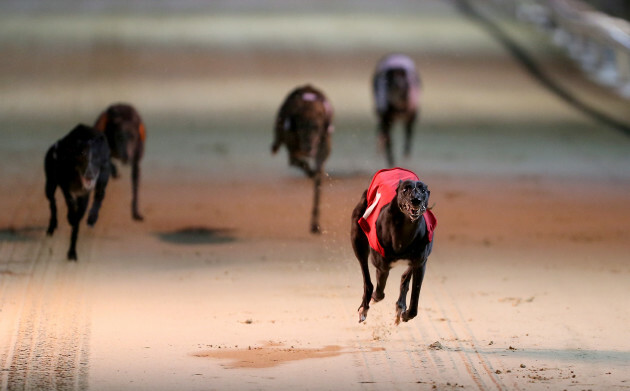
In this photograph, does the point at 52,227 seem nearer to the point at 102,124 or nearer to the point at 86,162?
the point at 86,162

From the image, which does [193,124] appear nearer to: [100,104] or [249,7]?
[100,104]

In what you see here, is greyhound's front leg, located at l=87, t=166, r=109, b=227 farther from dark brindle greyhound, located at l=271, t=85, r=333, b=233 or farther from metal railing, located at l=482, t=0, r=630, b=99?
metal railing, located at l=482, t=0, r=630, b=99

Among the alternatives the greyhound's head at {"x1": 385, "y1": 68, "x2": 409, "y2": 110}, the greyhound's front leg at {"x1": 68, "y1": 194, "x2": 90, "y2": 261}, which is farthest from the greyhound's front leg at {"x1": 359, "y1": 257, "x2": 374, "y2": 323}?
the greyhound's head at {"x1": 385, "y1": 68, "x2": 409, "y2": 110}

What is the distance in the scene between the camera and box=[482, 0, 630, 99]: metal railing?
67.3 ft

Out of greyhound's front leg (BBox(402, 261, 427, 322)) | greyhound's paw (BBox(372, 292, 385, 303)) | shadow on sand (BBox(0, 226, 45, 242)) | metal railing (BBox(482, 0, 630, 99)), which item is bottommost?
metal railing (BBox(482, 0, 630, 99))

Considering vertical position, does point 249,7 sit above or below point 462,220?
below

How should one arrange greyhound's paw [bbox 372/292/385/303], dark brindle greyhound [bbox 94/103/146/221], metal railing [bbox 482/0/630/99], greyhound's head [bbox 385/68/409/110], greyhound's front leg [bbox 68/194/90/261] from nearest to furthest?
1. greyhound's paw [bbox 372/292/385/303]
2. greyhound's front leg [bbox 68/194/90/261]
3. dark brindle greyhound [bbox 94/103/146/221]
4. greyhound's head [bbox 385/68/409/110]
5. metal railing [bbox 482/0/630/99]

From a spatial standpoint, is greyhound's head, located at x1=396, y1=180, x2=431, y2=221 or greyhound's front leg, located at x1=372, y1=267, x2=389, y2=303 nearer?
greyhound's head, located at x1=396, y1=180, x2=431, y2=221

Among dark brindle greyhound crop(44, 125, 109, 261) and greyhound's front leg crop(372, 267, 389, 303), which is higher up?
greyhound's front leg crop(372, 267, 389, 303)

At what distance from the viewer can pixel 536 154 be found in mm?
17375

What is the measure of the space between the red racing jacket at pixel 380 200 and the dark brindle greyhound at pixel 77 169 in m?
3.18

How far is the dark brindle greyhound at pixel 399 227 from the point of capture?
26.0ft

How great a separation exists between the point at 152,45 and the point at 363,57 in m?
3.41

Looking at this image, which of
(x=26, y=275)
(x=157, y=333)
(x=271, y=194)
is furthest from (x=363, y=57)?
(x=157, y=333)
